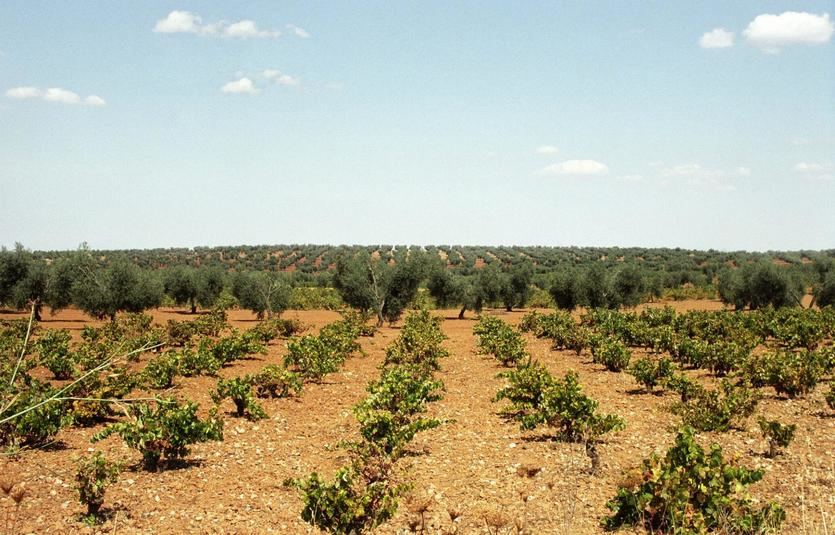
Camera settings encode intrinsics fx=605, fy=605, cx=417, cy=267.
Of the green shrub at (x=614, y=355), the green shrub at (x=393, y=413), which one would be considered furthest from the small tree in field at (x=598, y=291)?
the green shrub at (x=393, y=413)

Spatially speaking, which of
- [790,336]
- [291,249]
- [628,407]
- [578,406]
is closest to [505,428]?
[578,406]

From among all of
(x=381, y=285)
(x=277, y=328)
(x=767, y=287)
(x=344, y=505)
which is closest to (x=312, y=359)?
(x=344, y=505)

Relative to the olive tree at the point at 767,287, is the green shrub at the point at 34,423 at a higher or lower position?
lower

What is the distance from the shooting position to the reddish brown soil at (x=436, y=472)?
878 centimetres

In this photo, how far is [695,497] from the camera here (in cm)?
771

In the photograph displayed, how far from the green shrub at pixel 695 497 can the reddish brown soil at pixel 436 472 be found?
0.46 metres

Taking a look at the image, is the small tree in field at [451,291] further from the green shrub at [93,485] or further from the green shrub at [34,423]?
the green shrub at [93,485]

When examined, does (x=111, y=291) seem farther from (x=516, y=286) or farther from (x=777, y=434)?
(x=777, y=434)

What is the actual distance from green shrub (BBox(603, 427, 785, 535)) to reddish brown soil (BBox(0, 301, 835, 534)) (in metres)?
0.46

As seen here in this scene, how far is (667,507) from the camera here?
743cm

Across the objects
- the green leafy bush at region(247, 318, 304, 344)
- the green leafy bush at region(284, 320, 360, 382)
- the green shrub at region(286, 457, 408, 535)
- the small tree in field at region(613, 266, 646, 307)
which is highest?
the small tree in field at region(613, 266, 646, 307)

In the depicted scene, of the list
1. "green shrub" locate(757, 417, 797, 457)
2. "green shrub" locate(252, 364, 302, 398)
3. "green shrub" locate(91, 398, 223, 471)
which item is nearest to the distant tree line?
"green shrub" locate(252, 364, 302, 398)

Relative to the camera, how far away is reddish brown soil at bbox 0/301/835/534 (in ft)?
28.8

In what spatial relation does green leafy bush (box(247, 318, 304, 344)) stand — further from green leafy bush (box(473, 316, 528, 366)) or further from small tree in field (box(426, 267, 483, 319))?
small tree in field (box(426, 267, 483, 319))
